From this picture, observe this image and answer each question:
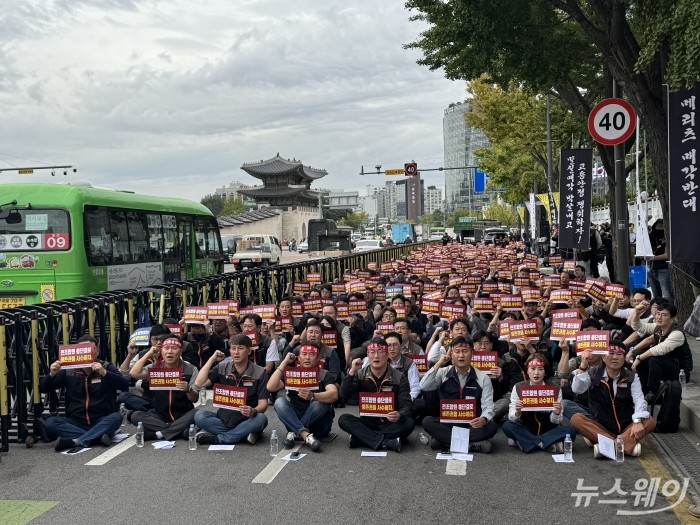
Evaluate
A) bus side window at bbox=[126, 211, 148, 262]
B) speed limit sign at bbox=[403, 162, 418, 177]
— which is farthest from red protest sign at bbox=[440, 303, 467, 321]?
speed limit sign at bbox=[403, 162, 418, 177]

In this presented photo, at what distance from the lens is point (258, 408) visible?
811 centimetres

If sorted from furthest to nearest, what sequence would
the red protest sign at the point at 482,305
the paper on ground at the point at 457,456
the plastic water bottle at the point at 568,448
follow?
1. the red protest sign at the point at 482,305
2. the paper on ground at the point at 457,456
3. the plastic water bottle at the point at 568,448

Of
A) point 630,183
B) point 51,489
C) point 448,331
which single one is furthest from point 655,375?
point 630,183

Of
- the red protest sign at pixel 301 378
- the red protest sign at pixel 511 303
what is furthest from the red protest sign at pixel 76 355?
the red protest sign at pixel 511 303

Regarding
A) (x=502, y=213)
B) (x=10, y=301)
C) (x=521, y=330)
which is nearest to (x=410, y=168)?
(x=10, y=301)

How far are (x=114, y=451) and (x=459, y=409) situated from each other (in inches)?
135

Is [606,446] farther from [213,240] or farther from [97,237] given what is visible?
[213,240]

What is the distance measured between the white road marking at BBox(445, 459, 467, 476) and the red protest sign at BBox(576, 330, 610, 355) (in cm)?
162

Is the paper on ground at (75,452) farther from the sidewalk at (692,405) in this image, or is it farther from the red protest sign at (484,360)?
the sidewalk at (692,405)

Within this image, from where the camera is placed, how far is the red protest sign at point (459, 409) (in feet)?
25.4

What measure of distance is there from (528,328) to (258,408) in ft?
10.3

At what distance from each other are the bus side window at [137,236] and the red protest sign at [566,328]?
1125 centimetres

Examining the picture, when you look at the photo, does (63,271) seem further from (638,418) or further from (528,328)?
(638,418)

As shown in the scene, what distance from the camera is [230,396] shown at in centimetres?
804
